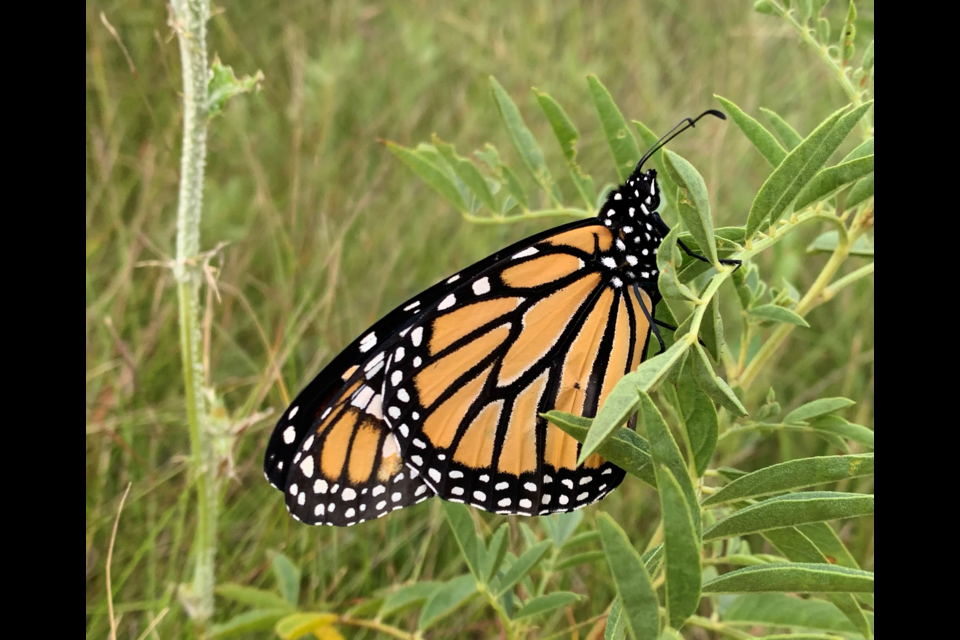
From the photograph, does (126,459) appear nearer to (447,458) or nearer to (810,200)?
(447,458)

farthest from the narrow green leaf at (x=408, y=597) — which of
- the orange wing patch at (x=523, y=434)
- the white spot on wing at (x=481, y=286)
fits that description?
the white spot on wing at (x=481, y=286)

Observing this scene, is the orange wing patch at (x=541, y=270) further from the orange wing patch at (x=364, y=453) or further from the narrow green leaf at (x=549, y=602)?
the narrow green leaf at (x=549, y=602)

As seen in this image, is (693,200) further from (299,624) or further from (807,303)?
(299,624)

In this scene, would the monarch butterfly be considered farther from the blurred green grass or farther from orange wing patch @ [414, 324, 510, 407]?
the blurred green grass

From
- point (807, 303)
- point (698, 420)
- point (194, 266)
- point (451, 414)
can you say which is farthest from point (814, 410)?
point (194, 266)

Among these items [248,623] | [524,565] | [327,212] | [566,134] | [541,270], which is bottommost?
[248,623]

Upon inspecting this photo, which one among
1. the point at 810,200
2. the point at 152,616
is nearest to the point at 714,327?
the point at 810,200
